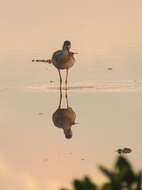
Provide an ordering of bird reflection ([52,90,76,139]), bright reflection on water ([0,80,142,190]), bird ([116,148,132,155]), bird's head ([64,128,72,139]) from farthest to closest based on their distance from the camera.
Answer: bird reflection ([52,90,76,139]), bird's head ([64,128,72,139]), bird ([116,148,132,155]), bright reflection on water ([0,80,142,190])

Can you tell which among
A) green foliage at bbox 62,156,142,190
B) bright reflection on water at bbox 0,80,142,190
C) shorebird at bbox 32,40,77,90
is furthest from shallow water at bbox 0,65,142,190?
green foliage at bbox 62,156,142,190

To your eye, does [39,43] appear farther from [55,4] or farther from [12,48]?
[55,4]

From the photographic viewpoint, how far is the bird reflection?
26.0 feet

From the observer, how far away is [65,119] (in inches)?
334

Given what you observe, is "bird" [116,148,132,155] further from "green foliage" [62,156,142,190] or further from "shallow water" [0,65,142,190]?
"green foliage" [62,156,142,190]

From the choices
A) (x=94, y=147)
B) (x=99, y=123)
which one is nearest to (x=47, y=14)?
(x=99, y=123)

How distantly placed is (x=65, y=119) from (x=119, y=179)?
6.57 meters

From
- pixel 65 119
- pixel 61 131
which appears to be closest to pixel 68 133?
pixel 61 131

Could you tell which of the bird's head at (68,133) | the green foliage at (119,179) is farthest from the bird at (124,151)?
the green foliage at (119,179)

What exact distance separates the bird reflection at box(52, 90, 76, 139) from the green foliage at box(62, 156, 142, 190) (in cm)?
571

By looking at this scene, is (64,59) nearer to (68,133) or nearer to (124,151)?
(68,133)

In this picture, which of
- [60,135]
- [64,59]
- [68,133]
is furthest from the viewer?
[64,59]

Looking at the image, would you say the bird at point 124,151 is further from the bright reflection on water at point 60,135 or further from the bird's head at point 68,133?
the bird's head at point 68,133

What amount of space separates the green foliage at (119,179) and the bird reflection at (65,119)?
5711 millimetres
